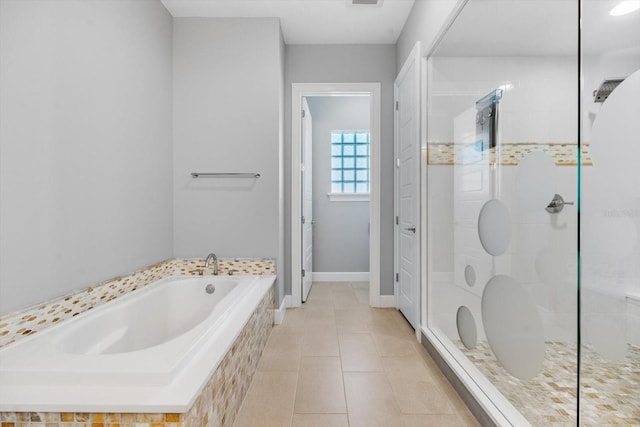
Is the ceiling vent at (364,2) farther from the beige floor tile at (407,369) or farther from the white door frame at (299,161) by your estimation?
the beige floor tile at (407,369)

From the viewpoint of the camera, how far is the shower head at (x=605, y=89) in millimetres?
1005

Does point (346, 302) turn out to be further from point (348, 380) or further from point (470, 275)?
point (470, 275)

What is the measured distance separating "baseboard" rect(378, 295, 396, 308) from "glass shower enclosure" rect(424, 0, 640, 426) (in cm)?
169

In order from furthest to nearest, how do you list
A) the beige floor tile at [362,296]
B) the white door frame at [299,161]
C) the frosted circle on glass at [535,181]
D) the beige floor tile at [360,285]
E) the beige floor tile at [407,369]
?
the beige floor tile at [360,285] → the beige floor tile at [362,296] → the white door frame at [299,161] → the beige floor tile at [407,369] → the frosted circle on glass at [535,181]

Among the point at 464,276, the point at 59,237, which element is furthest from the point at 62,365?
the point at 464,276

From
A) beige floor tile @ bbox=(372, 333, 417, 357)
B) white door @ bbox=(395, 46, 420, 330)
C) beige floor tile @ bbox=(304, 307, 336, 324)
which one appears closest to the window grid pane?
white door @ bbox=(395, 46, 420, 330)

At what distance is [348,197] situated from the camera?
515 cm

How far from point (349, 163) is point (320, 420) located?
387cm

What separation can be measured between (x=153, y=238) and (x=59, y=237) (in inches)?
41.1

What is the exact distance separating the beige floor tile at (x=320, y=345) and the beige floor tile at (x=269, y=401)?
1.18 feet

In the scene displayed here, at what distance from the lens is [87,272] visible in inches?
82.3

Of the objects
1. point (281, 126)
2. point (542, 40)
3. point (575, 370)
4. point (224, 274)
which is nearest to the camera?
point (575, 370)

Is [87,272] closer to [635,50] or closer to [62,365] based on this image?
[62,365]

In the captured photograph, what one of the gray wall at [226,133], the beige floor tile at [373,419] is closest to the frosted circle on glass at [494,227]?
the beige floor tile at [373,419]
